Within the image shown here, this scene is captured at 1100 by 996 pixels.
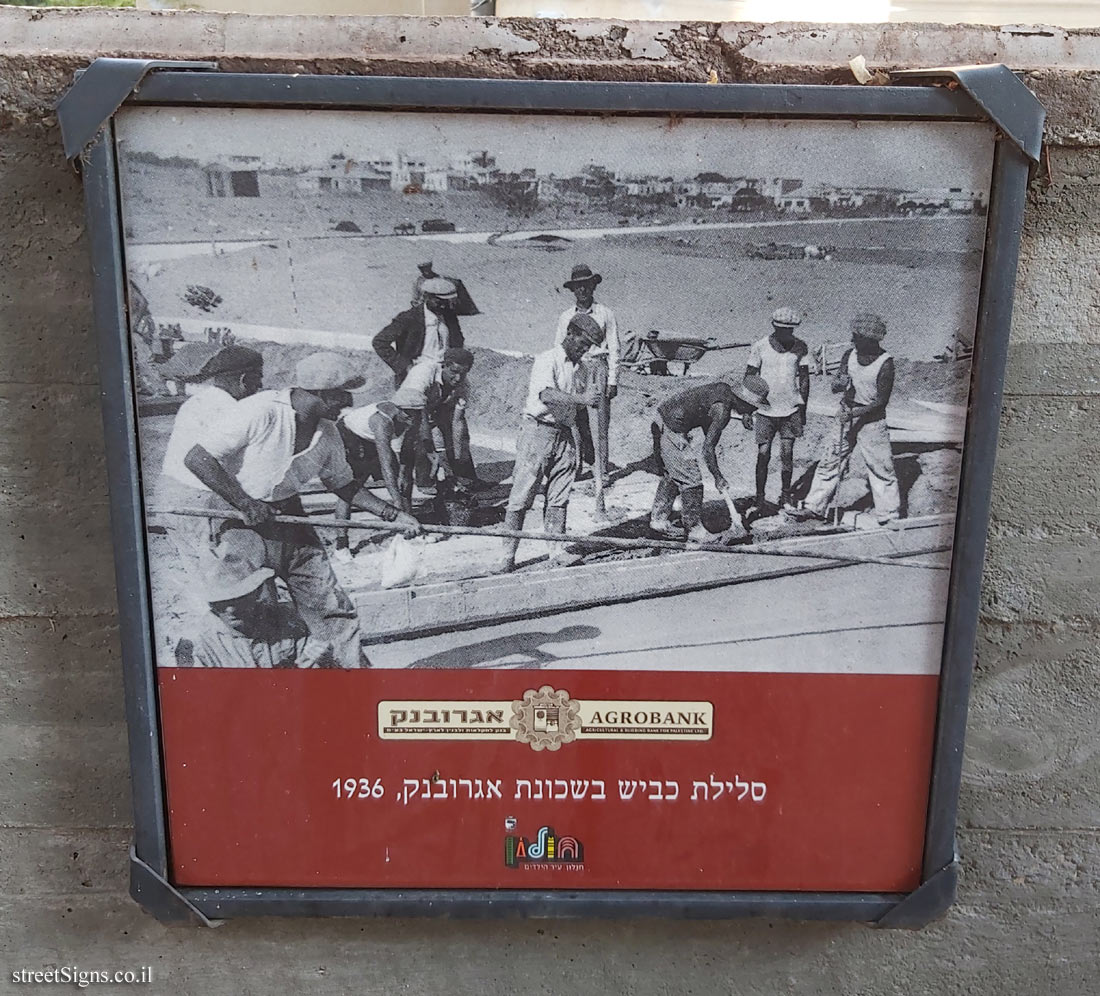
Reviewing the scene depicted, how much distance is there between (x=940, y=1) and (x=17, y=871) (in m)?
3.15

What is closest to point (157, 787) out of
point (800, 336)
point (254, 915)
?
point (254, 915)

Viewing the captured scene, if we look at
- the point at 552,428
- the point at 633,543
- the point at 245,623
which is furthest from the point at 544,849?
the point at 552,428

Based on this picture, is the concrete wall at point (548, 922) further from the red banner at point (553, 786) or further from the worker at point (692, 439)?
the worker at point (692, 439)

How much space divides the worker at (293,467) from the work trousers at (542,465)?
226 mm

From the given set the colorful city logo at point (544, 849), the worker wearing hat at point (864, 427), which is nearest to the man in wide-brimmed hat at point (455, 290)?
the worker wearing hat at point (864, 427)

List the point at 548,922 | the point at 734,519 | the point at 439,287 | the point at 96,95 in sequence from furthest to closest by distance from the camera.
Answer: the point at 548,922 < the point at 734,519 < the point at 439,287 < the point at 96,95

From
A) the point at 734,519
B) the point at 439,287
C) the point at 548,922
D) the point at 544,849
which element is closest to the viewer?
the point at 439,287

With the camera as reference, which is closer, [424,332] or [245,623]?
[424,332]

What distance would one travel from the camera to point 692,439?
177cm

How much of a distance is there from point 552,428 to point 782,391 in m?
0.47

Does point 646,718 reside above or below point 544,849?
above

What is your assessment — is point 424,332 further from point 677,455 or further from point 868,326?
point 868,326

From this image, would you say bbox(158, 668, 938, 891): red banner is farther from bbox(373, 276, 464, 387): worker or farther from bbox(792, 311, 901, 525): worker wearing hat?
bbox(373, 276, 464, 387): worker

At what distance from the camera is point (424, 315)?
5.58 ft
